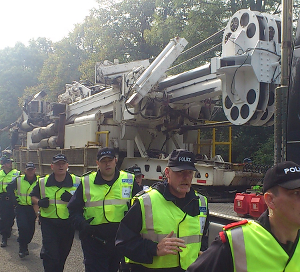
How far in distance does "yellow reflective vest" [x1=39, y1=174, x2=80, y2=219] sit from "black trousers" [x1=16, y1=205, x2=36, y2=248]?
1.87 metres

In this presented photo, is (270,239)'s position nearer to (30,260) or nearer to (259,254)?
(259,254)

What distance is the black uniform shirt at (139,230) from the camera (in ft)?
7.94

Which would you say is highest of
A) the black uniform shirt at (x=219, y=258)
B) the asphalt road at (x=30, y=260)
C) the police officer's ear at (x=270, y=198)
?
the police officer's ear at (x=270, y=198)

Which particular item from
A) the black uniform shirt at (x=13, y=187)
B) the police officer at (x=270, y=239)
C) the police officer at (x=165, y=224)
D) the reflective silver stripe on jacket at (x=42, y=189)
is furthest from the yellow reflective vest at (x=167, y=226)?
the black uniform shirt at (x=13, y=187)

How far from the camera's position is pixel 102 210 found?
3824mm

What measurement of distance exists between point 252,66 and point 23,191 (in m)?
4.80

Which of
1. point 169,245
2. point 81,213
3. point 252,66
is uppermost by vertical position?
point 252,66

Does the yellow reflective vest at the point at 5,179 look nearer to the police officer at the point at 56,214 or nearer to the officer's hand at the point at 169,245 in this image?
the police officer at the point at 56,214

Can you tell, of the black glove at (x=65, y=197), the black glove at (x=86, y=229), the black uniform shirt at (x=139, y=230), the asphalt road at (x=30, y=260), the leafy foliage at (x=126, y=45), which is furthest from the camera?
the leafy foliage at (x=126, y=45)

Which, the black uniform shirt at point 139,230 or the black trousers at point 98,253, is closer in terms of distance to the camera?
the black uniform shirt at point 139,230

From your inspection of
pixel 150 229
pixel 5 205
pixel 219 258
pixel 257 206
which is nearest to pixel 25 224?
pixel 5 205

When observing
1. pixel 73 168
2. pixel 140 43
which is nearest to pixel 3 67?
pixel 140 43

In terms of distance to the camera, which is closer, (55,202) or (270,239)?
(270,239)

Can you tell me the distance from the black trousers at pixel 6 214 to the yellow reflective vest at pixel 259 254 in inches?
272
